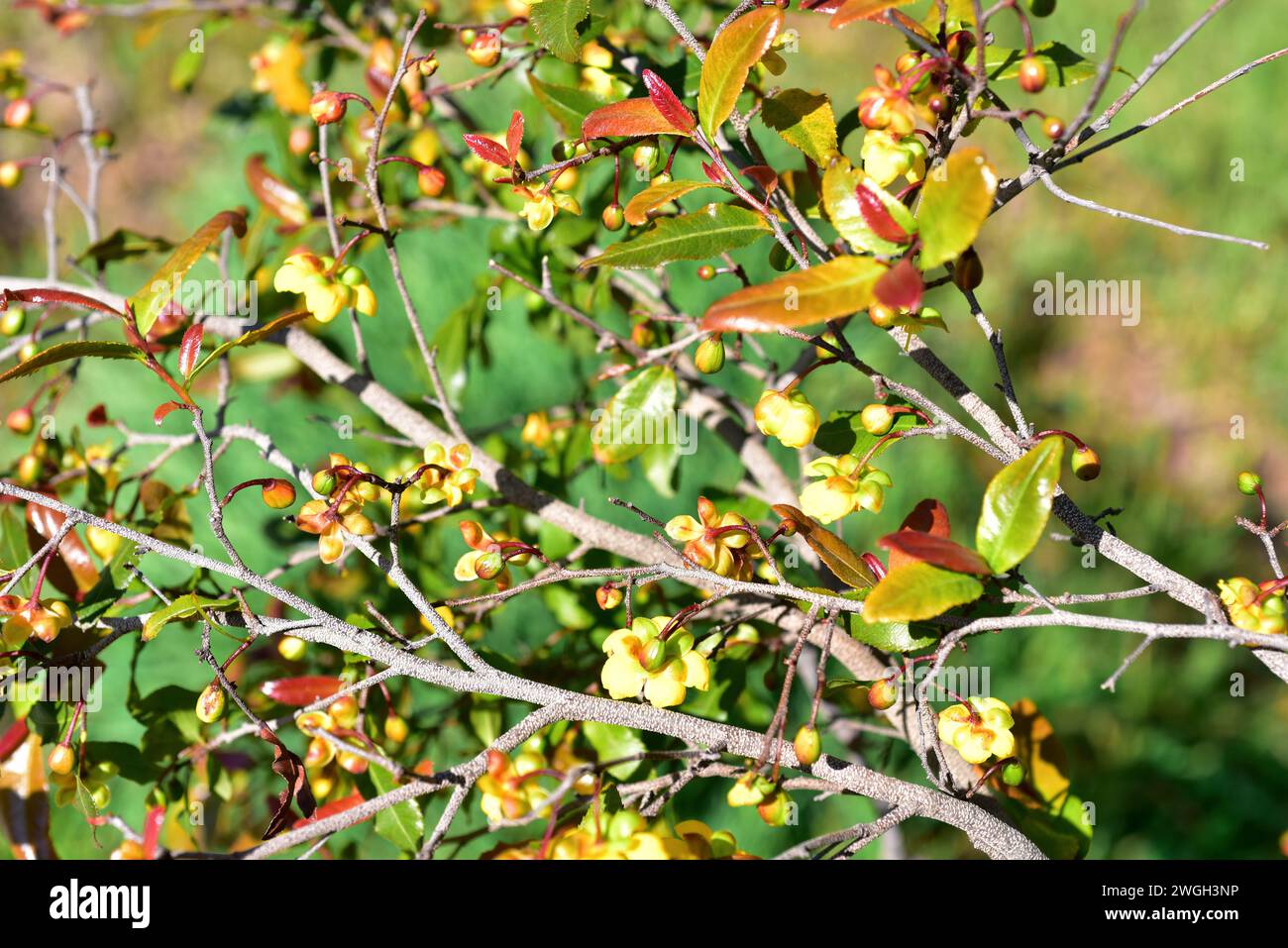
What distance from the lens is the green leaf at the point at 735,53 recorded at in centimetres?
56

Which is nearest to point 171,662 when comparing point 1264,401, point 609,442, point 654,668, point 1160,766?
point 609,442

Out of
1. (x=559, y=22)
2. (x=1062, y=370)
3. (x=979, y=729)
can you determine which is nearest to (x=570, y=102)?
(x=559, y=22)

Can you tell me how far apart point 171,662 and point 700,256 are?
1175 mm

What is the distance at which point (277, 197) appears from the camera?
1.05 metres

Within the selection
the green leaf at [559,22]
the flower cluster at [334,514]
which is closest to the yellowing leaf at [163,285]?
the flower cluster at [334,514]

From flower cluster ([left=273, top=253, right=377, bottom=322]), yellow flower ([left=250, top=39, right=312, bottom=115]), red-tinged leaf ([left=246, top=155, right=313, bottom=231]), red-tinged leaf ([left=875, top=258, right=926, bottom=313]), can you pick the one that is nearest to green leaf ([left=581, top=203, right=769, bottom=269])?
red-tinged leaf ([left=875, top=258, right=926, bottom=313])

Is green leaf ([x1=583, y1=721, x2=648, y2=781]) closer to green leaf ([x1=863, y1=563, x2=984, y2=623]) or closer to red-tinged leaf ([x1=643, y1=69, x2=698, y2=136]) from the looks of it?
green leaf ([x1=863, y1=563, x2=984, y2=623])

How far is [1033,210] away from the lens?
2.45m

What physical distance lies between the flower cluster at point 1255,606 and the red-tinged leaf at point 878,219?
0.28 m

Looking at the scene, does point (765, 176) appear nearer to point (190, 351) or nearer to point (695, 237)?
point (695, 237)

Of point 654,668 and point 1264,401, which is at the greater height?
point 1264,401

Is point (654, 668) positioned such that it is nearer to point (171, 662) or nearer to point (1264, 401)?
point (171, 662)

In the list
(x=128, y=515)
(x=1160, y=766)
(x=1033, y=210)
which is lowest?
(x=1160, y=766)
